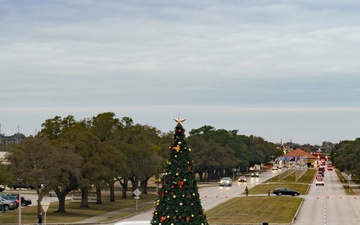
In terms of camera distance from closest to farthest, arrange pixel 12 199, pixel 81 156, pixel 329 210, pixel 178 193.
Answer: pixel 178 193 < pixel 81 156 < pixel 329 210 < pixel 12 199

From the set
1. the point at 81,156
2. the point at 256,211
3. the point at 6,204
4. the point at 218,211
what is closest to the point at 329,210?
the point at 256,211

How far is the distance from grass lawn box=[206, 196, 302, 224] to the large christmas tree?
26685 millimetres

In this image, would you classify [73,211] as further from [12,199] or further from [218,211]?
[218,211]

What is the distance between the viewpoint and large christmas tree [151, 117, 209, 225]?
2811 cm

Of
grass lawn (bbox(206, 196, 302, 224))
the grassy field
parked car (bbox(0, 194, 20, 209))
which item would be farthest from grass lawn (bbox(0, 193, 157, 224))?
grass lawn (bbox(206, 196, 302, 224))

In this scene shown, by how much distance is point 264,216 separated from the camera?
59844mm

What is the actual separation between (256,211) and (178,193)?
37443 millimetres

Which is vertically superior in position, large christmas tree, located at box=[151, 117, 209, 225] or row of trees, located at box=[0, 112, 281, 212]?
row of trees, located at box=[0, 112, 281, 212]

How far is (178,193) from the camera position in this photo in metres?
28.1

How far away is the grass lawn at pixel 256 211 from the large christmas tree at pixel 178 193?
26.7 metres

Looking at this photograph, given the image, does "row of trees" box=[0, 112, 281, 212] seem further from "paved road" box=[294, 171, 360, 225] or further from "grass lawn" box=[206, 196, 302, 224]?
"paved road" box=[294, 171, 360, 225]

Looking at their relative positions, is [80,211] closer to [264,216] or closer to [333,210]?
[264,216]

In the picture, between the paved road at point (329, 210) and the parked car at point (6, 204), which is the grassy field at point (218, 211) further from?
the paved road at point (329, 210)

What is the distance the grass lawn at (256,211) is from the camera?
56906 millimetres
